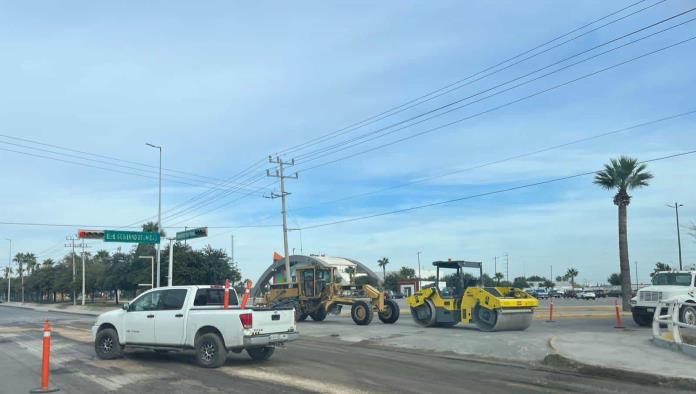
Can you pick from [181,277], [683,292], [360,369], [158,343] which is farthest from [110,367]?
[181,277]

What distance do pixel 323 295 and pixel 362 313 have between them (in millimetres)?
3250

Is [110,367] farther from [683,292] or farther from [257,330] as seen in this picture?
[683,292]

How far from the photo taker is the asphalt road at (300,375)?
34.5ft

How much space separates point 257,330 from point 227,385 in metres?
2.57

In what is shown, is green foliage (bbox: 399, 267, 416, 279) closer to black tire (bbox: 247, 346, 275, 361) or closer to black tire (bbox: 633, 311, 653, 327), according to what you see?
black tire (bbox: 633, 311, 653, 327)

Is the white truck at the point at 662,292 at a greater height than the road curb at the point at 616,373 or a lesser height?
greater

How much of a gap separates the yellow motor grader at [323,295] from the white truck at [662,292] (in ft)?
32.9

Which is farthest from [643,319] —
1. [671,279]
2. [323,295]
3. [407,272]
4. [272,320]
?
[407,272]

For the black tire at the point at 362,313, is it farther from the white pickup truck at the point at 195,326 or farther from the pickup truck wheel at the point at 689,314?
the pickup truck wheel at the point at 689,314

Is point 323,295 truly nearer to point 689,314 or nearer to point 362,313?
point 362,313

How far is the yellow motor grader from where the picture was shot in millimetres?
27016

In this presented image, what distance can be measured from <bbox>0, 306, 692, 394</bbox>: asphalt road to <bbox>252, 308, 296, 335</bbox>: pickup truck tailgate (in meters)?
0.79

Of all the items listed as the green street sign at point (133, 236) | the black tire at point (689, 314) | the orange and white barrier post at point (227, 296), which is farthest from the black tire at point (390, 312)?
the green street sign at point (133, 236)

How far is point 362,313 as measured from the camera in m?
26.3
